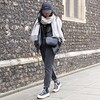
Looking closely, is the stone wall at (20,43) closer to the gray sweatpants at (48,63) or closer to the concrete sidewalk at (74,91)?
the concrete sidewalk at (74,91)

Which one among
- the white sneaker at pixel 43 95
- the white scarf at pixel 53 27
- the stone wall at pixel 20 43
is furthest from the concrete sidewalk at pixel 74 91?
the white scarf at pixel 53 27

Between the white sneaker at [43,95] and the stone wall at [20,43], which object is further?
the stone wall at [20,43]

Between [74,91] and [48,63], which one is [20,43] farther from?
[74,91]

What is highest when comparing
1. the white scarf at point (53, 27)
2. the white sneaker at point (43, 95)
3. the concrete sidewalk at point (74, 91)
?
the white scarf at point (53, 27)

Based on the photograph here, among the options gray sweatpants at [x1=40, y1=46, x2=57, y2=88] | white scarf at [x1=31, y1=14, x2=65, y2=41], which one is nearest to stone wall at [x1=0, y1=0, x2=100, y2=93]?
white scarf at [x1=31, y1=14, x2=65, y2=41]

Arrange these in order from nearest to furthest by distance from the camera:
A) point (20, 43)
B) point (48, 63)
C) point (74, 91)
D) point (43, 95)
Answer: point (43, 95) → point (48, 63) → point (74, 91) → point (20, 43)

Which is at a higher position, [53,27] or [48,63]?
[53,27]

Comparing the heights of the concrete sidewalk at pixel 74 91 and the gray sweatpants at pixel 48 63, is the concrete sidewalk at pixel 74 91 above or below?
below

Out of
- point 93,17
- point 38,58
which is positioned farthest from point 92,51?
point 38,58

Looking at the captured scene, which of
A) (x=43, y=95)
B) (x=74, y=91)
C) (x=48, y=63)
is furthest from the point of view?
(x=74, y=91)

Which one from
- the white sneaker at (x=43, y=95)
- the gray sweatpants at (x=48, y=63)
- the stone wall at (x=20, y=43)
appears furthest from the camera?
the stone wall at (x=20, y=43)

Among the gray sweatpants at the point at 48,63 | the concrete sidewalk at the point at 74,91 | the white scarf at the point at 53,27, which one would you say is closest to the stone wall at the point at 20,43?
the concrete sidewalk at the point at 74,91

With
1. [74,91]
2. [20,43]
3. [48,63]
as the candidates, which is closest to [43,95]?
[48,63]

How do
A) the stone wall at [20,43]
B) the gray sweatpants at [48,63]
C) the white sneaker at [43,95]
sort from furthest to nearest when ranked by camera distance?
1. the stone wall at [20,43]
2. the gray sweatpants at [48,63]
3. the white sneaker at [43,95]
